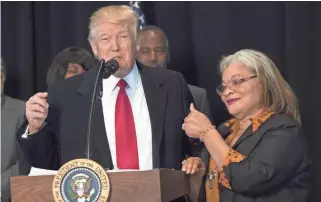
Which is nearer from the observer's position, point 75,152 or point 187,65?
point 75,152

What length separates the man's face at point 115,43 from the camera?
7.58ft

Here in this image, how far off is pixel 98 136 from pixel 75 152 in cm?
11

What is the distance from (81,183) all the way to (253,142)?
671 mm

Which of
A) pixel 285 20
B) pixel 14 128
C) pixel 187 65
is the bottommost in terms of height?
pixel 14 128

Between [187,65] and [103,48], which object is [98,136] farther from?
[187,65]

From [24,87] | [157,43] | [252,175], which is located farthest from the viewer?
[24,87]

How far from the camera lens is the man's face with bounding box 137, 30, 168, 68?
3.37 meters

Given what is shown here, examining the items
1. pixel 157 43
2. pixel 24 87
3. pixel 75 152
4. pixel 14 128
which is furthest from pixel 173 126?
pixel 24 87

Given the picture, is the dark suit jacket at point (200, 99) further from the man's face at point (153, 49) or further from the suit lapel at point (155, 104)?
the suit lapel at point (155, 104)

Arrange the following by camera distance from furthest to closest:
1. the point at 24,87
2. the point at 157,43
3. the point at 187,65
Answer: the point at 24,87
the point at 187,65
the point at 157,43

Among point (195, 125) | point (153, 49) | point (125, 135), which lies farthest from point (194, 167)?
Result: point (153, 49)

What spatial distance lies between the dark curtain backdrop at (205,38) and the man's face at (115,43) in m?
1.38

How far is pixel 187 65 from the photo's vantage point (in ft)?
12.3

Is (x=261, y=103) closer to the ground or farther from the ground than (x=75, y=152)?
farther from the ground
